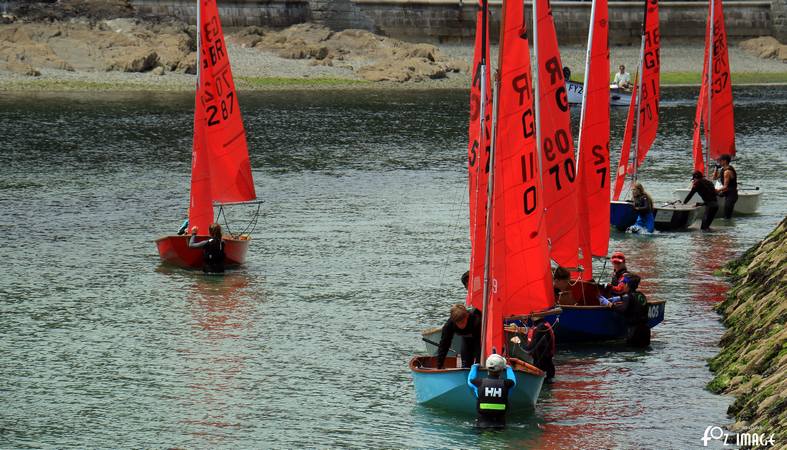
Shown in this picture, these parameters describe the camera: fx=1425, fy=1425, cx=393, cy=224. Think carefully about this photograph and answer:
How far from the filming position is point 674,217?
4703cm

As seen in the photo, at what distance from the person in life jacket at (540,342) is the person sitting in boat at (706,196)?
22.2 meters

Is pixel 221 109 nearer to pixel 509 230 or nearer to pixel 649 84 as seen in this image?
pixel 649 84

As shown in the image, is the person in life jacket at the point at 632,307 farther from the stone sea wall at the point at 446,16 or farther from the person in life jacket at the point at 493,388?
the stone sea wall at the point at 446,16

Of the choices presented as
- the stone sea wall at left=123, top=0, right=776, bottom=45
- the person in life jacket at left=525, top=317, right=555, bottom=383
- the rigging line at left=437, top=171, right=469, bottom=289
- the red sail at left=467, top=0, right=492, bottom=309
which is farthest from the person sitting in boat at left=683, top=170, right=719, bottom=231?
the stone sea wall at left=123, top=0, right=776, bottom=45

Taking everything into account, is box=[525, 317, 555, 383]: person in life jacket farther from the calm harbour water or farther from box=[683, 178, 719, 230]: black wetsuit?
box=[683, 178, 719, 230]: black wetsuit

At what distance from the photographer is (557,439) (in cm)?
2439

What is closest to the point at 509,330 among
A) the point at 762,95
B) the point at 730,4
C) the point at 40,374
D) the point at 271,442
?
the point at 271,442

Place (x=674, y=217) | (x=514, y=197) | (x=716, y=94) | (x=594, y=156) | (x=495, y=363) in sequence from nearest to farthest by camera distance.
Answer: (x=495, y=363) < (x=514, y=197) < (x=594, y=156) < (x=674, y=217) < (x=716, y=94)

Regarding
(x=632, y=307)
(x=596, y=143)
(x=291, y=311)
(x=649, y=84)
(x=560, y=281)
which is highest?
(x=596, y=143)

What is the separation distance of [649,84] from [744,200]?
5813 mm

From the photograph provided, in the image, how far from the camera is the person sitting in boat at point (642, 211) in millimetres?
45906

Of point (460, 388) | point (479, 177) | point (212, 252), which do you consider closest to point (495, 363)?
point (460, 388)

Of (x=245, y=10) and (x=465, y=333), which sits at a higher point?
(x=465, y=333)

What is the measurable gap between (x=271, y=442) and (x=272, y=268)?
53.5 ft
